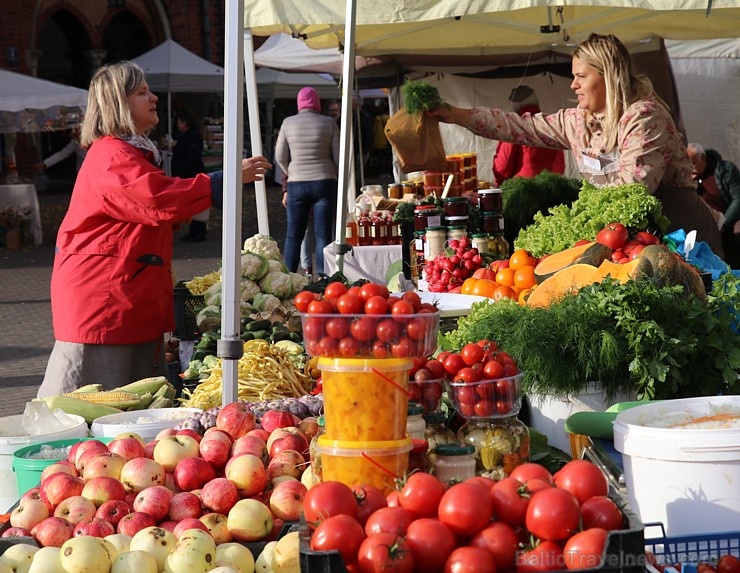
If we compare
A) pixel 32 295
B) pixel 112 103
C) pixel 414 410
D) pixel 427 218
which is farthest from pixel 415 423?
pixel 32 295

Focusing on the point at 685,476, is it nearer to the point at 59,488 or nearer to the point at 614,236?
the point at 59,488

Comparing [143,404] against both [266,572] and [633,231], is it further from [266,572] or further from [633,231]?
[633,231]

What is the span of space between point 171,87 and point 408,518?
20.9 m

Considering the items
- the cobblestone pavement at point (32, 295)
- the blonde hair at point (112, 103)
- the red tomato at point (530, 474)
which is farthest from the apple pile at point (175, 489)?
the cobblestone pavement at point (32, 295)

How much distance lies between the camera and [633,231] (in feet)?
17.2

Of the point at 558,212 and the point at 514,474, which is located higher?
the point at 558,212

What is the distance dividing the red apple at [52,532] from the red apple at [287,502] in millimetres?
558

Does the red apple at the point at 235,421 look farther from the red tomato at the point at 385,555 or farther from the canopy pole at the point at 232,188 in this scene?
the red tomato at the point at 385,555

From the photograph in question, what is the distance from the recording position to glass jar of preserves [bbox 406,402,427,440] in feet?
9.14

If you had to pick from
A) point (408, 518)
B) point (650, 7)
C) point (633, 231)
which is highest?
point (650, 7)

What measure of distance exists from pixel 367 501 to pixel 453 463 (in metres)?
0.43

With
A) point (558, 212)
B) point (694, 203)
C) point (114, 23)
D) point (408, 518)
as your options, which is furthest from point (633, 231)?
point (114, 23)

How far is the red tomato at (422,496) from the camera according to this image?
222cm

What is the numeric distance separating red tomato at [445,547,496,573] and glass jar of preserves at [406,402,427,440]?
2.33 ft
